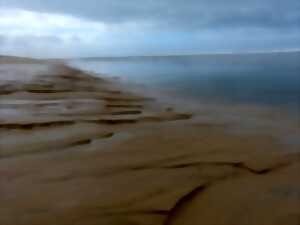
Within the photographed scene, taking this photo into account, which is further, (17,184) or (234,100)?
(234,100)

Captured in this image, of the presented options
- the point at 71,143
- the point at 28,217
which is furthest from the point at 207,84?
the point at 28,217

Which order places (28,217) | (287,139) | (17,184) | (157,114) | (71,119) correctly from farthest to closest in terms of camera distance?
(157,114), (71,119), (287,139), (17,184), (28,217)

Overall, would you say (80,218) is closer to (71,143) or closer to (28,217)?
A: (28,217)

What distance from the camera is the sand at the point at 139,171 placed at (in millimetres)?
2148

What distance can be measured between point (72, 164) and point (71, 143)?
1.79 feet

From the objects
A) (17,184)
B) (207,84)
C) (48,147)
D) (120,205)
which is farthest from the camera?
(207,84)

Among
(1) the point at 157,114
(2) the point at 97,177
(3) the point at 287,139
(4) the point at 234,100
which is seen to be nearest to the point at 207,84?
(4) the point at 234,100

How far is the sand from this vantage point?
2.15 metres

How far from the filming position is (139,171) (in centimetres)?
272

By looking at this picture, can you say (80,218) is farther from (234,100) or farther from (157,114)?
(234,100)

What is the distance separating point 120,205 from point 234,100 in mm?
5329

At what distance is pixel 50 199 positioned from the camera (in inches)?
87.9

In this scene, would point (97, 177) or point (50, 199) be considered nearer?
point (50, 199)

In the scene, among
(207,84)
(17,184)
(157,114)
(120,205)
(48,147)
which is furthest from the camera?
(207,84)
